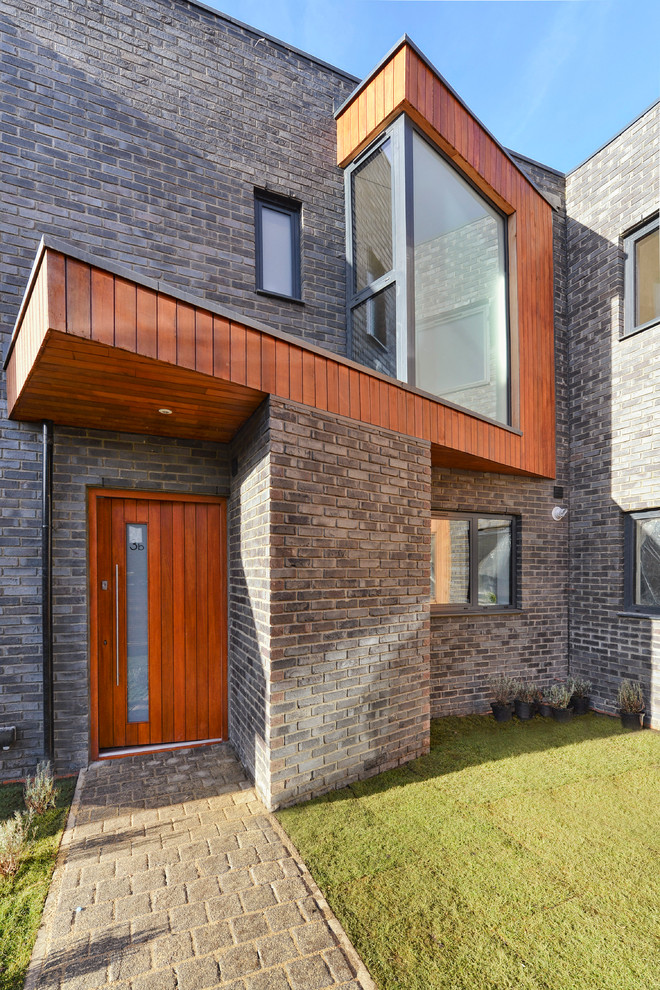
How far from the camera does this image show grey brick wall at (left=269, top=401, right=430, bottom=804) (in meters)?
3.66

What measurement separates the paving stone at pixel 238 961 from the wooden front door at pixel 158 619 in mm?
2435

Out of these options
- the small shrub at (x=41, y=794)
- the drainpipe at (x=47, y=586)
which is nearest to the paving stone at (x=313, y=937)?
the small shrub at (x=41, y=794)

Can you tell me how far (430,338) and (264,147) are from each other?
2.84 metres

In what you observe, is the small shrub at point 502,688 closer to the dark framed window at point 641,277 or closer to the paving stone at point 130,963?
the paving stone at point 130,963

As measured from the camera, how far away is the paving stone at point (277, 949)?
2.29m

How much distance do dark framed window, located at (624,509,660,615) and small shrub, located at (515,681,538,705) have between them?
156 cm

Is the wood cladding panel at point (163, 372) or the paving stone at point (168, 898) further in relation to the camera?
the wood cladding panel at point (163, 372)

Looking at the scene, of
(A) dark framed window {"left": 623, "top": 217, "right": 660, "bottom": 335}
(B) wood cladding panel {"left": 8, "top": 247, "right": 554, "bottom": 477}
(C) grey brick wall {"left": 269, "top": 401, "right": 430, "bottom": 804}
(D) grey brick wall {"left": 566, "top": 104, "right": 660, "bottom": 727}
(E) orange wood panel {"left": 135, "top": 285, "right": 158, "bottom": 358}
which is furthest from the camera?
(A) dark framed window {"left": 623, "top": 217, "right": 660, "bottom": 335}

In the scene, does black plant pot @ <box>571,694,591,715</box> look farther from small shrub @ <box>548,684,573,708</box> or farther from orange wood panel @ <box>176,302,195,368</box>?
orange wood panel @ <box>176,302,195,368</box>

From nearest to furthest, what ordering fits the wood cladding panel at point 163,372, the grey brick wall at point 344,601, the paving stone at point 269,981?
the paving stone at point 269,981 < the wood cladding panel at point 163,372 < the grey brick wall at point 344,601

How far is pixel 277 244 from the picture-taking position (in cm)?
571

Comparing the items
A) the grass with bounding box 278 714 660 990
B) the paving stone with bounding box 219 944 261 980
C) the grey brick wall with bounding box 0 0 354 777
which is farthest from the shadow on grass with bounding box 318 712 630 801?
the grey brick wall with bounding box 0 0 354 777

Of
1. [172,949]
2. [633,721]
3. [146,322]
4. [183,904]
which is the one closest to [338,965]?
[172,949]

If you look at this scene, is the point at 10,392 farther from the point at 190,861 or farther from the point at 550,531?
the point at 550,531
